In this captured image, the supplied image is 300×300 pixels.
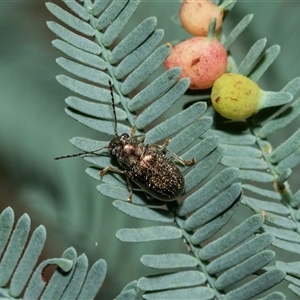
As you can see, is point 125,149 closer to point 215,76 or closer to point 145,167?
point 145,167

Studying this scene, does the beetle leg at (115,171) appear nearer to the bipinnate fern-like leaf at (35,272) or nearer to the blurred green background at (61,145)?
the bipinnate fern-like leaf at (35,272)

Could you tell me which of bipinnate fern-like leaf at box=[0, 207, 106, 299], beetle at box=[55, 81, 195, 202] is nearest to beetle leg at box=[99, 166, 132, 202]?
beetle at box=[55, 81, 195, 202]

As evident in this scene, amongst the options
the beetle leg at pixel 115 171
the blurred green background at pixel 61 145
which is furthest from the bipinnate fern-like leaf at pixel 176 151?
the blurred green background at pixel 61 145

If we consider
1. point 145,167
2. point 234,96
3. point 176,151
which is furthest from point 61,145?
point 234,96

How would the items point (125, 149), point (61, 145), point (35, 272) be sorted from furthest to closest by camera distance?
point (61, 145), point (125, 149), point (35, 272)

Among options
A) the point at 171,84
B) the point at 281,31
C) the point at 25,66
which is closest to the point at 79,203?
the point at 25,66

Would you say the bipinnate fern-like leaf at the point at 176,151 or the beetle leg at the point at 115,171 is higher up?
the bipinnate fern-like leaf at the point at 176,151

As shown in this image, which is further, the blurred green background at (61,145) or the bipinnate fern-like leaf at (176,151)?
the blurred green background at (61,145)
